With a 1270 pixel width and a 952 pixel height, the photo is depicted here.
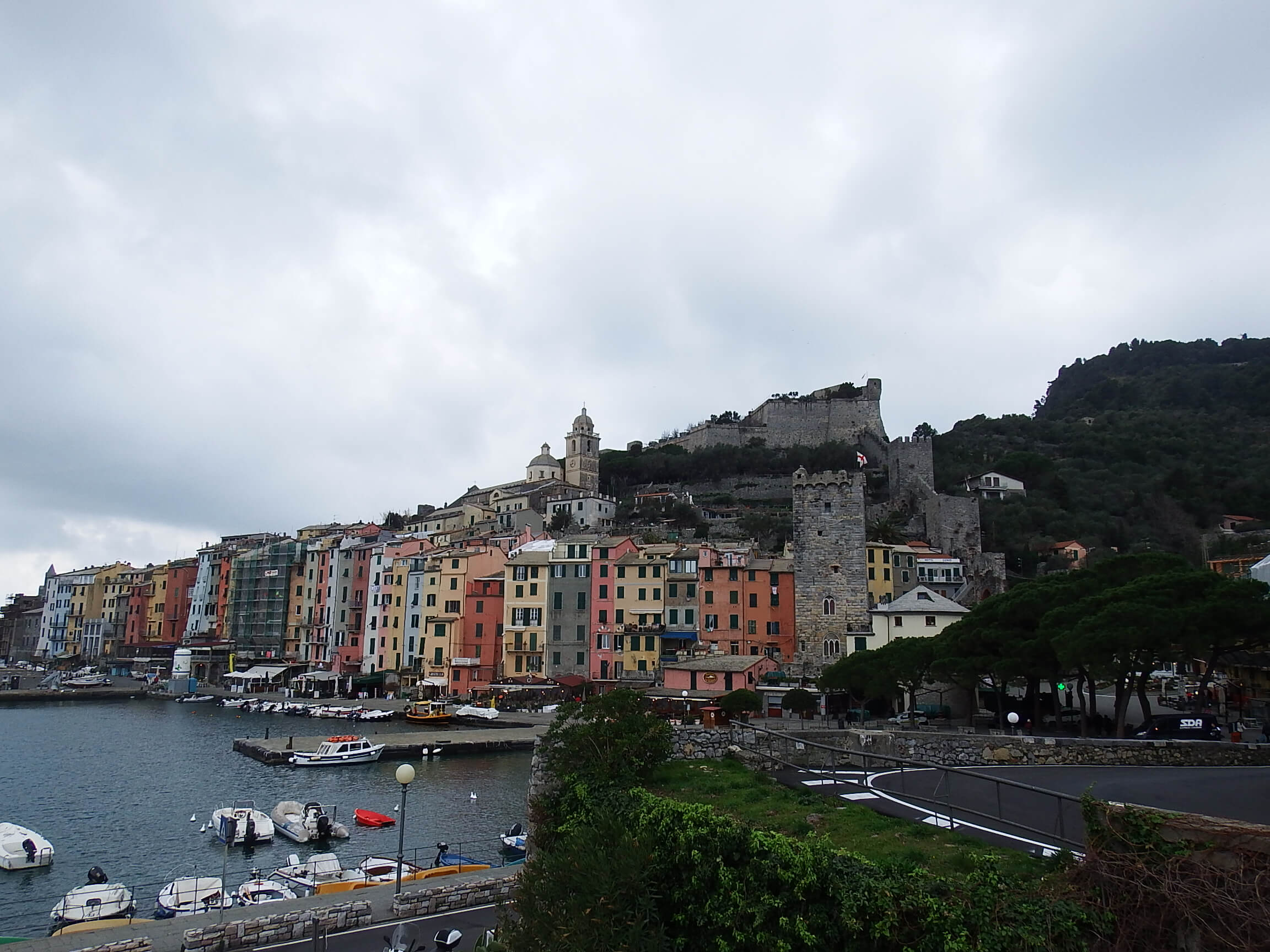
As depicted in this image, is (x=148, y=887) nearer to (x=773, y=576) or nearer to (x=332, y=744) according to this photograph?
(x=332, y=744)

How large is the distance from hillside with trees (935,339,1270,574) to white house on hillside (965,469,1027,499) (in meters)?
1.00

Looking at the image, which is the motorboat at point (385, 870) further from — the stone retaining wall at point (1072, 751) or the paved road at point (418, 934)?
the stone retaining wall at point (1072, 751)

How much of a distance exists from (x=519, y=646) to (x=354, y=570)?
82.6 feet

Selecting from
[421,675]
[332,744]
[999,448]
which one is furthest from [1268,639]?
[999,448]

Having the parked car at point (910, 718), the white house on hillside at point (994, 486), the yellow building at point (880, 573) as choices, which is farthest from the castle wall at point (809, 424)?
the parked car at point (910, 718)

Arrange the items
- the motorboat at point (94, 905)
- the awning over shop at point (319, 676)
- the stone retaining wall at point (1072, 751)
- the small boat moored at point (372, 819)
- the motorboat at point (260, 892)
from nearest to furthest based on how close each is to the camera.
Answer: the stone retaining wall at point (1072, 751)
the motorboat at point (94, 905)
the motorboat at point (260, 892)
the small boat moored at point (372, 819)
the awning over shop at point (319, 676)

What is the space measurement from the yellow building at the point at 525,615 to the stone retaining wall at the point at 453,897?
4182 cm

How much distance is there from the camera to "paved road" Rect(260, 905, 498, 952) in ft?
45.9

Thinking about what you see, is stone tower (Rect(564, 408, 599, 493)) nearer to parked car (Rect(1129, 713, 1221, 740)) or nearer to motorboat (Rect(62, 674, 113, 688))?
motorboat (Rect(62, 674, 113, 688))

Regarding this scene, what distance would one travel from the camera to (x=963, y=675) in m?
27.2

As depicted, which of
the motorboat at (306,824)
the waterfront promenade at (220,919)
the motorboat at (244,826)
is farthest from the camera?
the motorboat at (306,824)

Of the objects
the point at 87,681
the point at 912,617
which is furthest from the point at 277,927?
the point at 87,681

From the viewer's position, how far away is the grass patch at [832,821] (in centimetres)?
873

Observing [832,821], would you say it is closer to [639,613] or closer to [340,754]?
[340,754]
